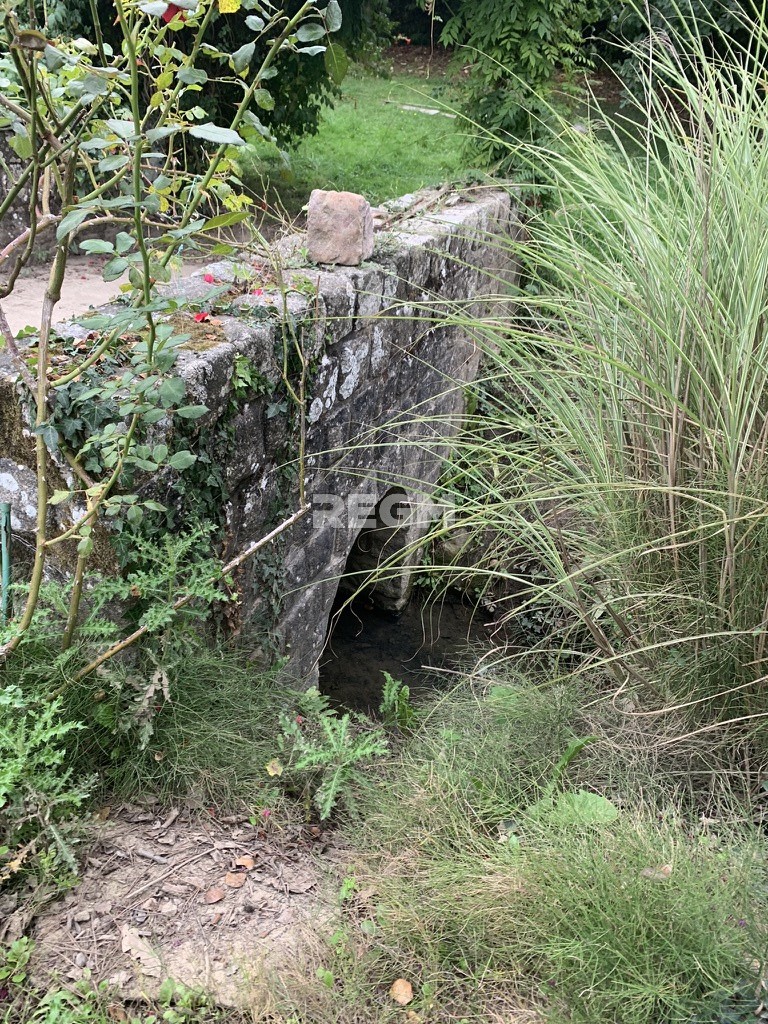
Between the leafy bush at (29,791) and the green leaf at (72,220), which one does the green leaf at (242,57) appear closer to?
the green leaf at (72,220)

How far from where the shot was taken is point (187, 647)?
230 cm

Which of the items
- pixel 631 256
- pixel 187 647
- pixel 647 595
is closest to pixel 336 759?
pixel 187 647

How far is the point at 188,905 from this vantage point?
6.10ft

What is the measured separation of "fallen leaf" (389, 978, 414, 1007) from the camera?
158cm

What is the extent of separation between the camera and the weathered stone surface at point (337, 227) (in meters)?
3.37

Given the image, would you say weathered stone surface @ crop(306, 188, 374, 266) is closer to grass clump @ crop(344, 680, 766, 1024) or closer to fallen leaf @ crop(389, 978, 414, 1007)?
grass clump @ crop(344, 680, 766, 1024)

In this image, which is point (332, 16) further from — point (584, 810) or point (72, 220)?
point (584, 810)

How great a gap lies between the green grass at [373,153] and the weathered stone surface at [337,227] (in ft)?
9.05

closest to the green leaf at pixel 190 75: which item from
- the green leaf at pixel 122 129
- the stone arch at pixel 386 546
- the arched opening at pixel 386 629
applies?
the green leaf at pixel 122 129

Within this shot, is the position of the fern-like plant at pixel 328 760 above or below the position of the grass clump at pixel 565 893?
below

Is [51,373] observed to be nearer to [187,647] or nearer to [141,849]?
[187,647]

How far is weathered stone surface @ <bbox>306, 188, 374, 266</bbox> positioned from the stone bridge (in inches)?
2.6

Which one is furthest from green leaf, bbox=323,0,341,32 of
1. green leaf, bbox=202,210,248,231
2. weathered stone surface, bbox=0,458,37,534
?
weathered stone surface, bbox=0,458,37,534

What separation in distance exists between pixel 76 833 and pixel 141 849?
161 millimetres
